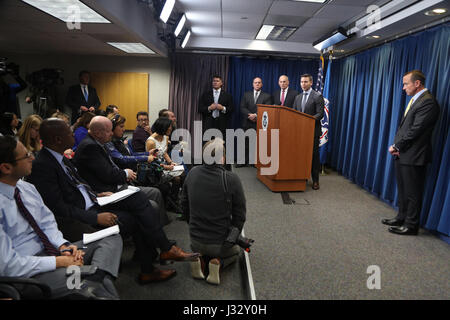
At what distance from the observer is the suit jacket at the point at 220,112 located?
20.5ft

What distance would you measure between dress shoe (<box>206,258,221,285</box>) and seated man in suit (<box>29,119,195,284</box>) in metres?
0.18

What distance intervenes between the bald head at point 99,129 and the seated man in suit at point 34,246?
Result: 2.86 feet

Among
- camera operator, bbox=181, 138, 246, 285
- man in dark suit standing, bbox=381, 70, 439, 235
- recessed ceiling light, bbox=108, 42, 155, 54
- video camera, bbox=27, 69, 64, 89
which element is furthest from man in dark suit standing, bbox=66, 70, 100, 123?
man in dark suit standing, bbox=381, 70, 439, 235

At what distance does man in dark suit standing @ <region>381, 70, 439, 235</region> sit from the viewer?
3.06m

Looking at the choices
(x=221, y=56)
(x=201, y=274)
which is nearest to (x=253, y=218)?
(x=201, y=274)

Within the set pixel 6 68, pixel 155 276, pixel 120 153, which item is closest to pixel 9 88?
pixel 6 68

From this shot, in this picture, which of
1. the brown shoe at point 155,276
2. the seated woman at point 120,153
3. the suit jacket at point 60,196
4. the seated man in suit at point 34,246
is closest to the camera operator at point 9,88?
the seated woman at point 120,153

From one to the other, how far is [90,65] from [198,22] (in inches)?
120

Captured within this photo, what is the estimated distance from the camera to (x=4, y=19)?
345 cm

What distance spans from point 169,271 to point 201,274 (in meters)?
0.25

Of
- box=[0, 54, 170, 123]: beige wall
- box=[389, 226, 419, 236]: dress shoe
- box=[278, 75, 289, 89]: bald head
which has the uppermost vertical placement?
box=[0, 54, 170, 123]: beige wall

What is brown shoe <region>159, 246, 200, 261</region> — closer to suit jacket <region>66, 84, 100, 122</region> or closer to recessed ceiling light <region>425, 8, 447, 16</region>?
recessed ceiling light <region>425, 8, 447, 16</region>

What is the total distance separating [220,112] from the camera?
245 inches

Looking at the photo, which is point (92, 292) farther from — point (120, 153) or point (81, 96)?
point (81, 96)
